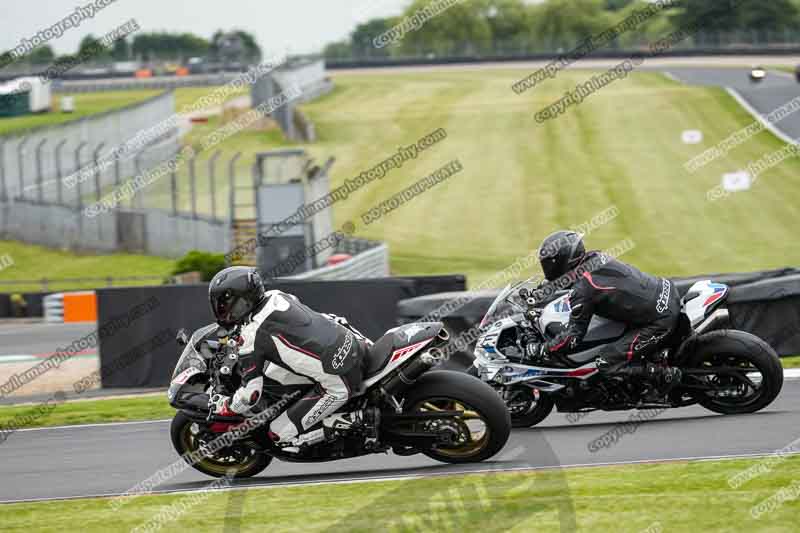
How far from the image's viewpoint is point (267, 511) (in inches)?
314

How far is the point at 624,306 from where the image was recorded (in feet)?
32.5

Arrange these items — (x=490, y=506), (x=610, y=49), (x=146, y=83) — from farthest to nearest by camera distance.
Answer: (x=146, y=83)
(x=610, y=49)
(x=490, y=506)

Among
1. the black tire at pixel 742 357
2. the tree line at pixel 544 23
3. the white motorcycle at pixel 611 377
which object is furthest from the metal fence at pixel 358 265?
the tree line at pixel 544 23

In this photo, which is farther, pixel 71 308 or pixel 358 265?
pixel 71 308

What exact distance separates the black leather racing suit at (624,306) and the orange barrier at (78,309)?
18914 millimetres

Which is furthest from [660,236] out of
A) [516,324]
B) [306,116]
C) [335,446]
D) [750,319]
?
[306,116]

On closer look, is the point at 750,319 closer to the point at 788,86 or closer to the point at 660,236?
the point at 660,236

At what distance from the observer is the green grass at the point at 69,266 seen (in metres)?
31.5

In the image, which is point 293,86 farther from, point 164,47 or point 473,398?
point 164,47

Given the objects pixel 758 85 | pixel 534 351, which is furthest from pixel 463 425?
pixel 758 85

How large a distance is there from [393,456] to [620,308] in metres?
2.30

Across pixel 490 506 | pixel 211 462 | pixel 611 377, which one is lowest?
pixel 211 462

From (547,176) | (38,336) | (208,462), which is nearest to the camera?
(208,462)

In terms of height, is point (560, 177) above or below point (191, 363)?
below
